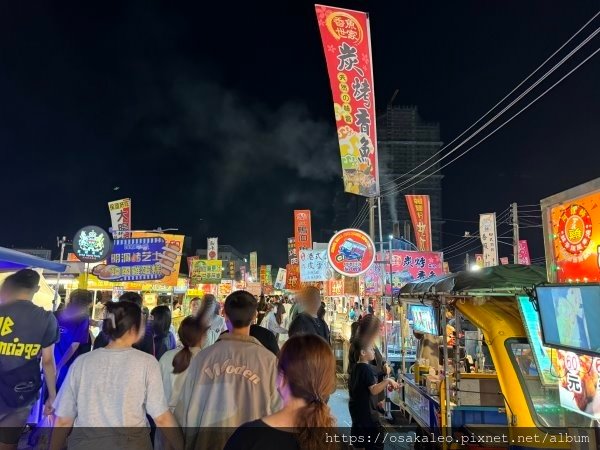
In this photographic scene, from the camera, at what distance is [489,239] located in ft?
70.7

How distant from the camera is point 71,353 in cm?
550

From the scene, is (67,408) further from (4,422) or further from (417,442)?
(417,442)

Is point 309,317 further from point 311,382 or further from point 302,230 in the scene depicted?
point 302,230

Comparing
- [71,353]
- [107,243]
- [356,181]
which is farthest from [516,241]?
[71,353]

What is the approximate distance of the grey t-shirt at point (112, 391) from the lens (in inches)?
105

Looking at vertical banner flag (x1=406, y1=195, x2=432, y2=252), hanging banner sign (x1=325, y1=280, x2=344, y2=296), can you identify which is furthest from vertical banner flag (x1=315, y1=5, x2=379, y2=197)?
hanging banner sign (x1=325, y1=280, x2=344, y2=296)

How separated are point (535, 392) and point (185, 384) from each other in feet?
15.7

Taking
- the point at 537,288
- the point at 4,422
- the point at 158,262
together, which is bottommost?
the point at 4,422

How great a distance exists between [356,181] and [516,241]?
14.1m

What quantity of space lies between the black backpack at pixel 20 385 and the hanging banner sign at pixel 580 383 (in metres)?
4.88

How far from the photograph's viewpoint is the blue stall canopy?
20.8 feet

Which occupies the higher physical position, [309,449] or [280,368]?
[280,368]

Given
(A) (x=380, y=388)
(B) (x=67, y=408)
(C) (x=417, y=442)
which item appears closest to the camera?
(B) (x=67, y=408)

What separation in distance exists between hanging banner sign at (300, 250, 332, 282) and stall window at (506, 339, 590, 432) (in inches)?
401
